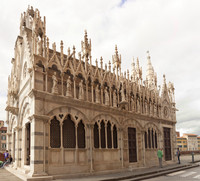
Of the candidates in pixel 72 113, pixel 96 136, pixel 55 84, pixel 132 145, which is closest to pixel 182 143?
pixel 132 145

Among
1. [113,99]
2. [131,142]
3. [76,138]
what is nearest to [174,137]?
[131,142]

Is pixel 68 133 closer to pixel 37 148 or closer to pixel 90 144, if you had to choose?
pixel 90 144

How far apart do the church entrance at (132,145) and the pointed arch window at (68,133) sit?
6647mm

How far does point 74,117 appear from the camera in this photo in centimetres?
1483

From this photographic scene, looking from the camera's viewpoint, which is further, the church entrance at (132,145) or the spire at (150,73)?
the spire at (150,73)

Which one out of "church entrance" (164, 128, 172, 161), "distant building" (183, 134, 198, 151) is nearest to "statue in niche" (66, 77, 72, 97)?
"church entrance" (164, 128, 172, 161)

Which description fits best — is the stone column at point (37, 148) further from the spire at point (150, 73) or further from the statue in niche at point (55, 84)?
the spire at point (150, 73)

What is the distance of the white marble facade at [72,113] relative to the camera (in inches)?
523

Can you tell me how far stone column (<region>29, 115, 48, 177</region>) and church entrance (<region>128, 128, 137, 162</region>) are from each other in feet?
29.8

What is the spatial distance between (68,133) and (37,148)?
101 inches

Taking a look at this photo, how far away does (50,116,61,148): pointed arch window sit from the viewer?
13500mm

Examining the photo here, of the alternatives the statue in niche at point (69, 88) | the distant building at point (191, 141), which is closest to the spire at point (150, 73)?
the statue in niche at point (69, 88)

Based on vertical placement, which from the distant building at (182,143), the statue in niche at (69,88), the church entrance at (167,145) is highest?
the statue in niche at (69,88)

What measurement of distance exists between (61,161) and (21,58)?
377 inches
